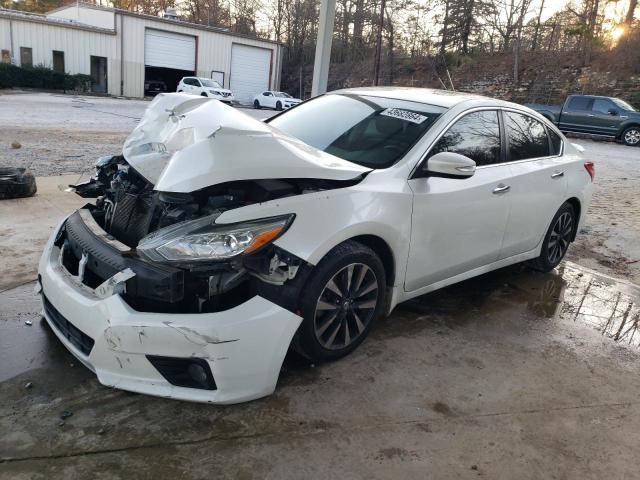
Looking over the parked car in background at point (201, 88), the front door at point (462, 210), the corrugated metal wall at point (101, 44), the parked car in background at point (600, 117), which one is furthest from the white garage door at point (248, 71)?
the front door at point (462, 210)

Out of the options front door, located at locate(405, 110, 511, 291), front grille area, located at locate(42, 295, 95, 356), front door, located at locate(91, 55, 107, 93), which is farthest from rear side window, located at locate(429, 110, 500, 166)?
front door, located at locate(91, 55, 107, 93)

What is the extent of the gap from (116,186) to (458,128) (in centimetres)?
228

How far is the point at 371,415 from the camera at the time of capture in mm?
2713

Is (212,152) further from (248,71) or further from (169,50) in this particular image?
(248,71)

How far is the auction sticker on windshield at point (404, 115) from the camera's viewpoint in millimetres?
3612

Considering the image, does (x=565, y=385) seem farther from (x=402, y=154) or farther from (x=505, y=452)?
(x=402, y=154)

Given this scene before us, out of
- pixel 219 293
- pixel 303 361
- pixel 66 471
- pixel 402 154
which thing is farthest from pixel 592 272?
pixel 66 471

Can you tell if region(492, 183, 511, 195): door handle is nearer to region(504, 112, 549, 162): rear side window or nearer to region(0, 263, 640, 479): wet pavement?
region(504, 112, 549, 162): rear side window

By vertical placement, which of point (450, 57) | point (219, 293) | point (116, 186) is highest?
point (450, 57)

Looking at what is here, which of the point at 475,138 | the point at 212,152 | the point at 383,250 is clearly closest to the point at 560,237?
the point at 475,138

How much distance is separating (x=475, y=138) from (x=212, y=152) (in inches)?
83.4

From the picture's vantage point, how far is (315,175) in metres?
2.76

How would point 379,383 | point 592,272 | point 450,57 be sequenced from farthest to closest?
point 450,57, point 592,272, point 379,383

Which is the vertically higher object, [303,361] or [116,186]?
[116,186]
